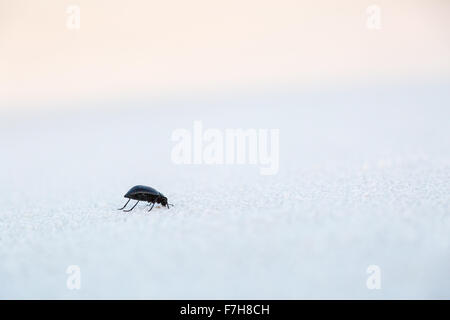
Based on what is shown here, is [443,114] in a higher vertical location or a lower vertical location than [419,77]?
lower

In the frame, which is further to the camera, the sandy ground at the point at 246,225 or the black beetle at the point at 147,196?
the black beetle at the point at 147,196

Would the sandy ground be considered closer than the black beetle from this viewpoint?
Yes

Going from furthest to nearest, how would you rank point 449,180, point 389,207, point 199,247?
point 449,180, point 389,207, point 199,247

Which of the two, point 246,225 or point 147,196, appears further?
point 147,196

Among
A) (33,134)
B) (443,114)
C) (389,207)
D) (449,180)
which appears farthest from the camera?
(33,134)

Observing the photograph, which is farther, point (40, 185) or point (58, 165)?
point (58, 165)

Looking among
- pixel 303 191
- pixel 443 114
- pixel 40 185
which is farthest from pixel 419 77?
pixel 40 185
